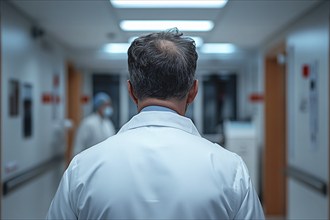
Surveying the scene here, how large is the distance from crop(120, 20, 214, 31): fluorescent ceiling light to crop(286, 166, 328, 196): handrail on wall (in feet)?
5.56

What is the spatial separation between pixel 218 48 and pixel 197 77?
1.80 m

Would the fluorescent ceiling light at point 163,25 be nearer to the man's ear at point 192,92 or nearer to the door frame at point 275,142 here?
the door frame at point 275,142

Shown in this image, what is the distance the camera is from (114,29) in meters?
5.18

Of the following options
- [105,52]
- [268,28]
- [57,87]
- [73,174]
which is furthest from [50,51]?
[73,174]

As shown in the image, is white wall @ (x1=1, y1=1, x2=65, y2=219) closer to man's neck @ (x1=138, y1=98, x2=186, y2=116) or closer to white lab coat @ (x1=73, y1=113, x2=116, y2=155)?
white lab coat @ (x1=73, y1=113, x2=116, y2=155)

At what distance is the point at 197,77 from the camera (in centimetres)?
534

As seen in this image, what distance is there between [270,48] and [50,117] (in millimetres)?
2789

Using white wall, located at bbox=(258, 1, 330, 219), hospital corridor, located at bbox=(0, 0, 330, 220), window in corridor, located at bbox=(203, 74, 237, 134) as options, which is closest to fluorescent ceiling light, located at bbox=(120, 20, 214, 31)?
hospital corridor, located at bbox=(0, 0, 330, 220)

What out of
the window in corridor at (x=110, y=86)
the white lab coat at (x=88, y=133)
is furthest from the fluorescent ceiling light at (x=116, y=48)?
the window in corridor at (x=110, y=86)

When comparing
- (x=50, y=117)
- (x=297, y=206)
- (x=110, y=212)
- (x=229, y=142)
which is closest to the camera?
(x=110, y=212)

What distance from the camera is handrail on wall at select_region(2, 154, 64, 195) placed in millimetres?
3768

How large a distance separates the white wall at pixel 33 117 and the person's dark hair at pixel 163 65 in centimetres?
261

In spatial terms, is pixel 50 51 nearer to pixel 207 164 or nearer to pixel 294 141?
pixel 294 141

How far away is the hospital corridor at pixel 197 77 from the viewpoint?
12.5 feet
